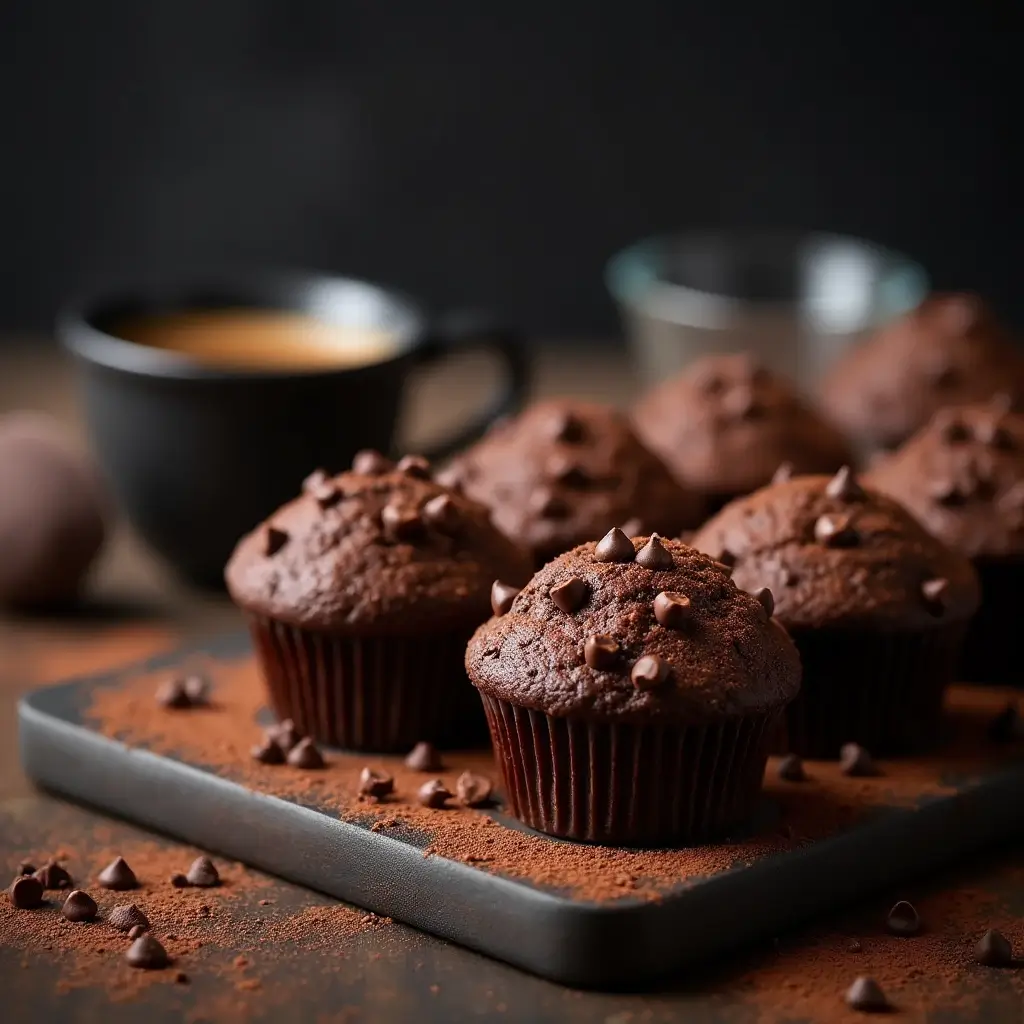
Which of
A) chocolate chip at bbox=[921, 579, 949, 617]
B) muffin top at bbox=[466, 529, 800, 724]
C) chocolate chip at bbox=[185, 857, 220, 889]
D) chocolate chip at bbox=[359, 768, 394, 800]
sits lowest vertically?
chocolate chip at bbox=[185, 857, 220, 889]

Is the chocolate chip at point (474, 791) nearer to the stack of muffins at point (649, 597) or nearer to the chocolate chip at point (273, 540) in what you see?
the stack of muffins at point (649, 597)

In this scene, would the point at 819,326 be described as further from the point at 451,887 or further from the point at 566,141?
the point at 451,887

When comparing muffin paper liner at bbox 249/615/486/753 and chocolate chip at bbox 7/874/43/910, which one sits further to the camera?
muffin paper liner at bbox 249/615/486/753

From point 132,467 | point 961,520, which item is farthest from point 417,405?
point 961,520

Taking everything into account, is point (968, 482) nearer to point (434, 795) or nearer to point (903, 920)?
point (903, 920)

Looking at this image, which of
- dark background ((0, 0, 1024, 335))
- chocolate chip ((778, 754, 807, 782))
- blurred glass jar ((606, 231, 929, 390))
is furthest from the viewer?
dark background ((0, 0, 1024, 335))

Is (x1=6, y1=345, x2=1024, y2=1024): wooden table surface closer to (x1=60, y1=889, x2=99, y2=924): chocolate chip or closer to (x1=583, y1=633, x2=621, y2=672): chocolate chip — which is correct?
→ (x1=60, y1=889, x2=99, y2=924): chocolate chip

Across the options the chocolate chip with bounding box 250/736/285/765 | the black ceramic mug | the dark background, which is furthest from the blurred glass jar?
the chocolate chip with bounding box 250/736/285/765

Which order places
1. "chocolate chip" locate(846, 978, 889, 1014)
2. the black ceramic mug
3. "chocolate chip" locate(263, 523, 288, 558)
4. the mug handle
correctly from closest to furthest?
"chocolate chip" locate(846, 978, 889, 1014)
"chocolate chip" locate(263, 523, 288, 558)
the black ceramic mug
the mug handle
